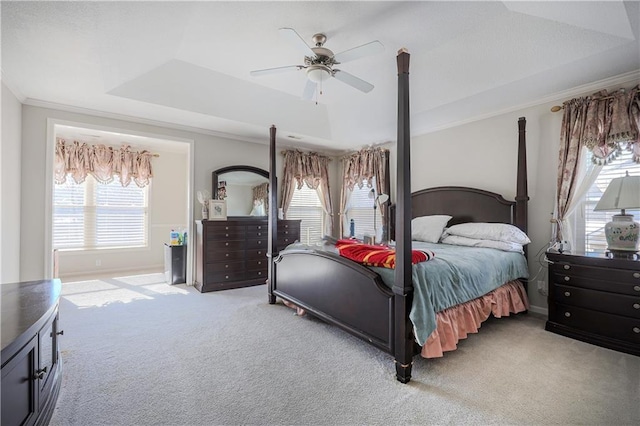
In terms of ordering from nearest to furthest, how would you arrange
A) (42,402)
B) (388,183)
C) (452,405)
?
(42,402), (452,405), (388,183)

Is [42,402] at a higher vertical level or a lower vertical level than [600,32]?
lower

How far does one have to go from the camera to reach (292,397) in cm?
174

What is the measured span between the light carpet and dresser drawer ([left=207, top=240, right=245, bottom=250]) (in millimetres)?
1349

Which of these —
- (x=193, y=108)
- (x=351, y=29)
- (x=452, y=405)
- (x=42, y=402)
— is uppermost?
(x=351, y=29)

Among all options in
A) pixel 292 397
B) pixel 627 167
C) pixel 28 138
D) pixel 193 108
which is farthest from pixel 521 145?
pixel 28 138

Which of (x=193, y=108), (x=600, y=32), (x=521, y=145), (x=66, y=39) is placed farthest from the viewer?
(x=193, y=108)

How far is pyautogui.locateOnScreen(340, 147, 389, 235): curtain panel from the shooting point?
16.4 feet

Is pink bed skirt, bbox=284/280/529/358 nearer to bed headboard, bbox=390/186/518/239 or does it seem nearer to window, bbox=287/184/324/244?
bed headboard, bbox=390/186/518/239

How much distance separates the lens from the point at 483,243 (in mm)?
3184

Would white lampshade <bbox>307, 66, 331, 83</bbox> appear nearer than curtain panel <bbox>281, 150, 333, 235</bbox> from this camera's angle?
Yes

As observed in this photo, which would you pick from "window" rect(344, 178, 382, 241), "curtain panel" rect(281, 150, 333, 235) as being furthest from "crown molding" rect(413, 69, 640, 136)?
"curtain panel" rect(281, 150, 333, 235)

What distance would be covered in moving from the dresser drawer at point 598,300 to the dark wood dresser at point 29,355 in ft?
12.4

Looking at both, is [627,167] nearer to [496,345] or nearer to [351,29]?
[496,345]

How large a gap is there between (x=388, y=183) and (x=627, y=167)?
2.89 meters
